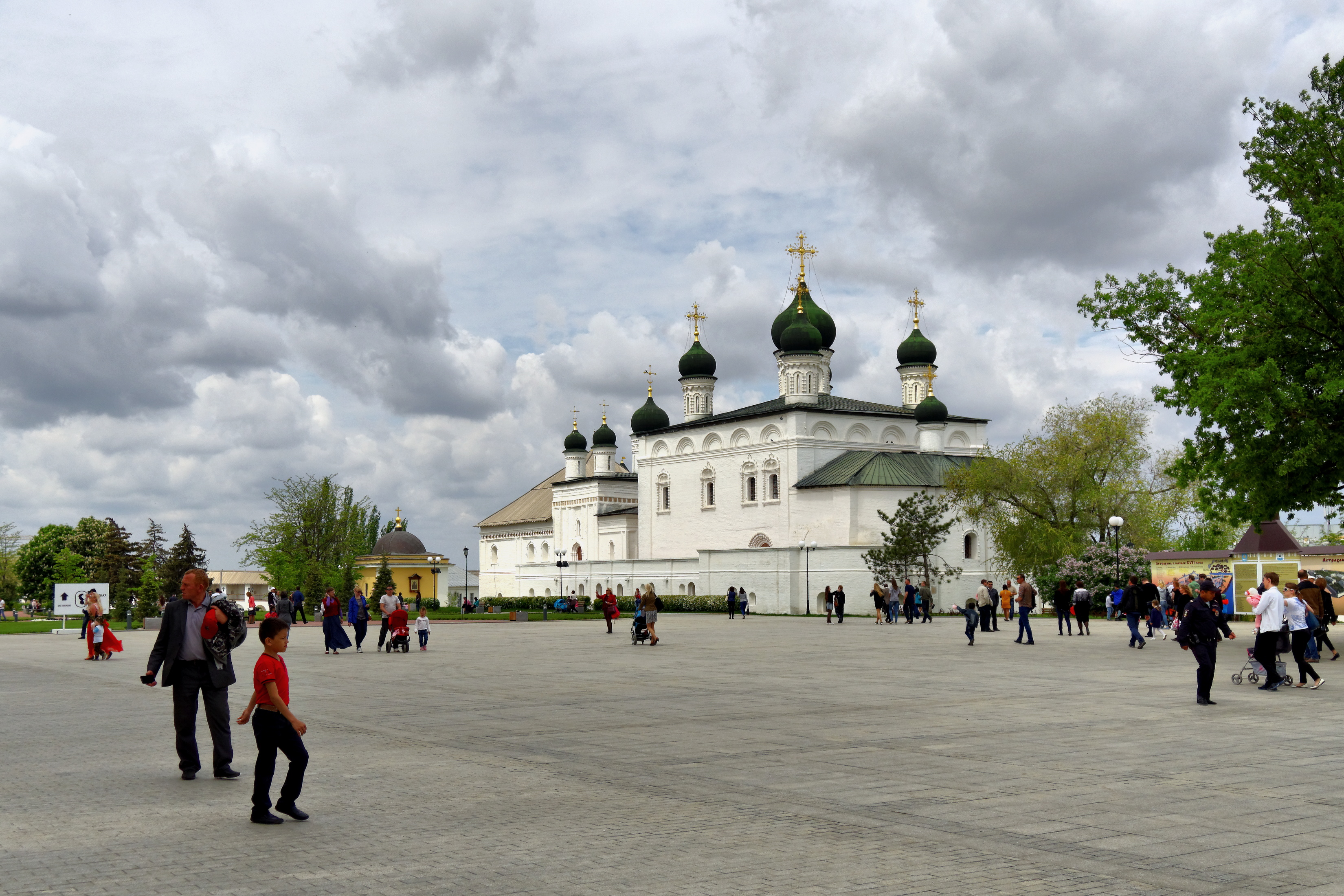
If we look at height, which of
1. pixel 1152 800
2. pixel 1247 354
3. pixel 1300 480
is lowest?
pixel 1152 800

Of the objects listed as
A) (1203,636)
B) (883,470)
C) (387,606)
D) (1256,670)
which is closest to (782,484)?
(883,470)

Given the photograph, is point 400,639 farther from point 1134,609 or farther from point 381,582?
point 381,582

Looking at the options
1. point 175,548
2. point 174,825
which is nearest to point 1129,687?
point 174,825

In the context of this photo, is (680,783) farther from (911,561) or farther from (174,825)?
(911,561)

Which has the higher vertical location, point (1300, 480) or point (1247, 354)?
point (1247, 354)

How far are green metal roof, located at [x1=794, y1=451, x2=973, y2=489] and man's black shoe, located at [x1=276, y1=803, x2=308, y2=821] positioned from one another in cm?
5901

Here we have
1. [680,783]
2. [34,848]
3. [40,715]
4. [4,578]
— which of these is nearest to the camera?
[34,848]

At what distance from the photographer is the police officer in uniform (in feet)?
46.4

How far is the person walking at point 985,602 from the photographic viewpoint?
31953 mm

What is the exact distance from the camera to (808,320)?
75.8 meters

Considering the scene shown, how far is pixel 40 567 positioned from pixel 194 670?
100335 mm

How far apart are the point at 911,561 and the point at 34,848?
2059 inches

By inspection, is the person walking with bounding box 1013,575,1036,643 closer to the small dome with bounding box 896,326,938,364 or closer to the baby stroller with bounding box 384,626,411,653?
the baby stroller with bounding box 384,626,411,653

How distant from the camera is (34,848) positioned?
7.04 metres
